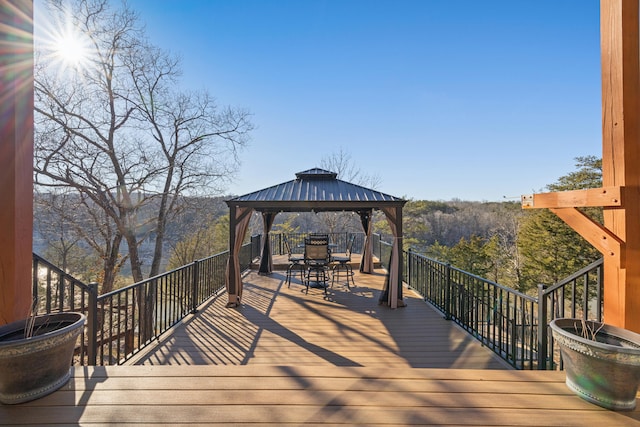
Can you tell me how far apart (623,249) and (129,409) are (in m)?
3.39

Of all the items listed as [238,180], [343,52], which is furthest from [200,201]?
[343,52]

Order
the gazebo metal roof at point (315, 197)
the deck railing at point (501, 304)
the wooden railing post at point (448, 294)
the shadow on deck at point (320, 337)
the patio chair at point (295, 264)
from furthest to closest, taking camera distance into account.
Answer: the patio chair at point (295, 264), the gazebo metal roof at point (315, 197), the wooden railing post at point (448, 294), the shadow on deck at point (320, 337), the deck railing at point (501, 304)

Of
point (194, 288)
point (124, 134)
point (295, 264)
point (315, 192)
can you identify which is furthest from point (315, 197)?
point (124, 134)

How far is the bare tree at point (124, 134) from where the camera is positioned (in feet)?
33.3

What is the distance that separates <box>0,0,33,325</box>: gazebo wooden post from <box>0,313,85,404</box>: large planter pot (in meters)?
0.34

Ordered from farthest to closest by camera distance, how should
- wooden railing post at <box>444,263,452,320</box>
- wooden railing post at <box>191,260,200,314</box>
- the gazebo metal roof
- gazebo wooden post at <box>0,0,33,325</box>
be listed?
the gazebo metal roof
wooden railing post at <box>191,260,200,314</box>
wooden railing post at <box>444,263,452,320</box>
gazebo wooden post at <box>0,0,33,325</box>

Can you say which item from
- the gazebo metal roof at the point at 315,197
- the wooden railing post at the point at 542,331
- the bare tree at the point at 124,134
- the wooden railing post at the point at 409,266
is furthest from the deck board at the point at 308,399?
the bare tree at the point at 124,134

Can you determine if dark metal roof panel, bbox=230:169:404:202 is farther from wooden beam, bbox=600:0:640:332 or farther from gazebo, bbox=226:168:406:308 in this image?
wooden beam, bbox=600:0:640:332

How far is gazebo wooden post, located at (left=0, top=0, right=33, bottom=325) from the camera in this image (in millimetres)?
1888

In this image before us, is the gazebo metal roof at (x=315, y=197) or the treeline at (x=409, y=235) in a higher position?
the gazebo metal roof at (x=315, y=197)

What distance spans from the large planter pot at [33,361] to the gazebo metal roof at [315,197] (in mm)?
3838

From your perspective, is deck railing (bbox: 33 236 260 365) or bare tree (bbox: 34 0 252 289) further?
bare tree (bbox: 34 0 252 289)

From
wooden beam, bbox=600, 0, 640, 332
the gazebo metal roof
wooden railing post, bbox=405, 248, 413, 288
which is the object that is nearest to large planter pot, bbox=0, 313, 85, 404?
wooden beam, bbox=600, 0, 640, 332

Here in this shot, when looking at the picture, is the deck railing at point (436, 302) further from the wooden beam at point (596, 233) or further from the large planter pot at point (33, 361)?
the large planter pot at point (33, 361)
